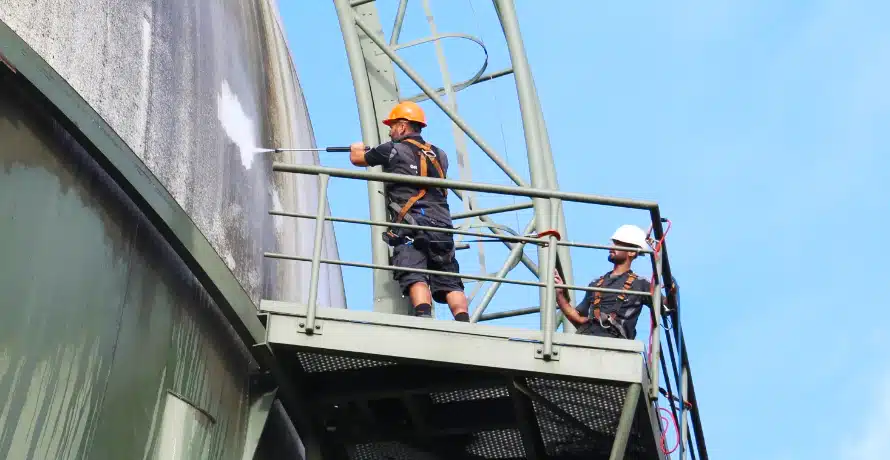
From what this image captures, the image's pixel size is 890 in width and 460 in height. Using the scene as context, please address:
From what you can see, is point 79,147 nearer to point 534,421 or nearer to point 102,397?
point 102,397

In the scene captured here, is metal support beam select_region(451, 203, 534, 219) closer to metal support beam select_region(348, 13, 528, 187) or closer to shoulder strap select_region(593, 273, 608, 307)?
metal support beam select_region(348, 13, 528, 187)

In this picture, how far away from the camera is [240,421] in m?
8.30

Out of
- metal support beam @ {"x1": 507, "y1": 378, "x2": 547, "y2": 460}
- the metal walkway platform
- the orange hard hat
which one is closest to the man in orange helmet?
the orange hard hat

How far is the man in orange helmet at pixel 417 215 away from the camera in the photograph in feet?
29.8

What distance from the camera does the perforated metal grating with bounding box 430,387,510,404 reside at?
8.71 metres

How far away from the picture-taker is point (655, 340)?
8492 mm

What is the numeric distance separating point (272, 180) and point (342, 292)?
13.6 feet

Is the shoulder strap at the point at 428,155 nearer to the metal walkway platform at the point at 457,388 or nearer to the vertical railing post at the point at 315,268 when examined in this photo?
the vertical railing post at the point at 315,268

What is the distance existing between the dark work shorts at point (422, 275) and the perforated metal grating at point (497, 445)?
3.47ft

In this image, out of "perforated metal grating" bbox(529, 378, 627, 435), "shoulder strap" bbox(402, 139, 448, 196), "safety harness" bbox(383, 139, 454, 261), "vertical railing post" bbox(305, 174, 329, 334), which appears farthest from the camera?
"shoulder strap" bbox(402, 139, 448, 196)

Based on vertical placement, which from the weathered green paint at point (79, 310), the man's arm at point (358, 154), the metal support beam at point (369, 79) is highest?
the metal support beam at point (369, 79)

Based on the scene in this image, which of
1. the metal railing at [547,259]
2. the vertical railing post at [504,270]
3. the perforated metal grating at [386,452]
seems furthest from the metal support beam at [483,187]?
the vertical railing post at [504,270]

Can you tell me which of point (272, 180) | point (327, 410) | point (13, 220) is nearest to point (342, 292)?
point (272, 180)

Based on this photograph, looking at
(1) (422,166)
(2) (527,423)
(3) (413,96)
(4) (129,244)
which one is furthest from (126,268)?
(3) (413,96)
